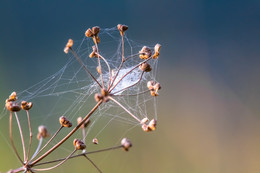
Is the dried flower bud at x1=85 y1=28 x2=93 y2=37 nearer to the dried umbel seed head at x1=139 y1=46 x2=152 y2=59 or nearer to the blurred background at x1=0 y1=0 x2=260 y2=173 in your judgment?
the dried umbel seed head at x1=139 y1=46 x2=152 y2=59

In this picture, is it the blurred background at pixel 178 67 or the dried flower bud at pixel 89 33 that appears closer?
the dried flower bud at pixel 89 33

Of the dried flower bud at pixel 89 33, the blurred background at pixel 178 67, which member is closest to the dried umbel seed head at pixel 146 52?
the dried flower bud at pixel 89 33

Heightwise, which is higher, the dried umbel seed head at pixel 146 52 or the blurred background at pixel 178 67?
the blurred background at pixel 178 67

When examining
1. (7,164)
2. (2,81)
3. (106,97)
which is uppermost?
(2,81)

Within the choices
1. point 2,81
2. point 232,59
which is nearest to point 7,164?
point 2,81

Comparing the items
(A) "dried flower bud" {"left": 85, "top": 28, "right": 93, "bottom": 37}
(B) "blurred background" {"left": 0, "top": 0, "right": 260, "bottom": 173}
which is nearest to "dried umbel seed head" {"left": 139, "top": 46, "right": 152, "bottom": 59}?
(A) "dried flower bud" {"left": 85, "top": 28, "right": 93, "bottom": 37}

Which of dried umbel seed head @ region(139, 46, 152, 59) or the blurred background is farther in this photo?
the blurred background

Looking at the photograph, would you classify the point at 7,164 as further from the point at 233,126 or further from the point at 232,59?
the point at 232,59

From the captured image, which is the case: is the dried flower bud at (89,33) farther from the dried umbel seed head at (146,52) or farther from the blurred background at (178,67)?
the blurred background at (178,67)
